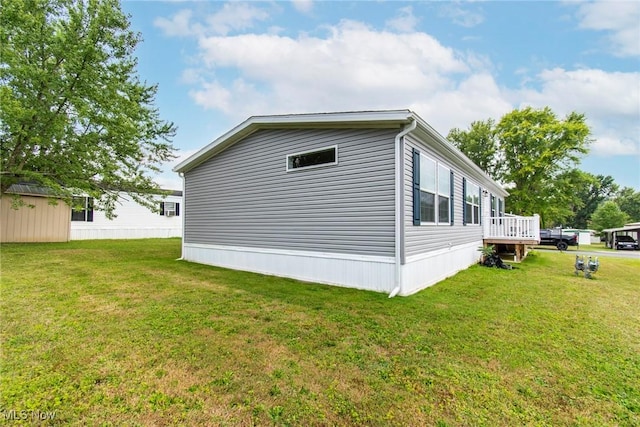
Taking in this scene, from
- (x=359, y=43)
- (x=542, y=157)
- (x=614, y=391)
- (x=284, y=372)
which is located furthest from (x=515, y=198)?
(x=284, y=372)

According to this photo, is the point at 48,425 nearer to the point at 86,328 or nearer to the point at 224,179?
the point at 86,328

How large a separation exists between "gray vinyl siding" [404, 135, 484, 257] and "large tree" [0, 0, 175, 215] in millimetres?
10466

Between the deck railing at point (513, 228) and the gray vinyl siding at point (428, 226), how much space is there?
87.6 inches

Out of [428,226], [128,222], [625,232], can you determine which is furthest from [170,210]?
[625,232]

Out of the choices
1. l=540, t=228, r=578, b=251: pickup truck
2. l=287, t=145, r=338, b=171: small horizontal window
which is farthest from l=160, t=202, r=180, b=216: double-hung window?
l=540, t=228, r=578, b=251: pickup truck

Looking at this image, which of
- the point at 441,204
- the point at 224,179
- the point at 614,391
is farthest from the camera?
the point at 224,179

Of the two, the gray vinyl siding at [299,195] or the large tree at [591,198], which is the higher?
the large tree at [591,198]

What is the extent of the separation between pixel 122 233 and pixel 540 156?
28.9 m

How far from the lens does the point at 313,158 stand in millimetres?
6836

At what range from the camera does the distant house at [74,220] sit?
42.3 ft

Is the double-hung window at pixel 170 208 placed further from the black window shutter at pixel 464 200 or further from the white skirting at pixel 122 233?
the black window shutter at pixel 464 200

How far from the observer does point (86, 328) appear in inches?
145

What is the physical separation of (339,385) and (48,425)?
2094mm

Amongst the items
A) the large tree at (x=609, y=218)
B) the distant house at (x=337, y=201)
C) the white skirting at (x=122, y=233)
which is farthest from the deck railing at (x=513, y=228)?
the large tree at (x=609, y=218)
